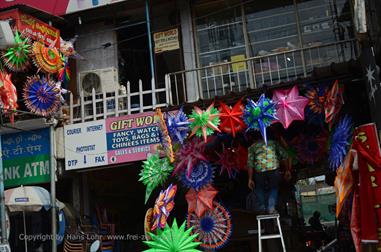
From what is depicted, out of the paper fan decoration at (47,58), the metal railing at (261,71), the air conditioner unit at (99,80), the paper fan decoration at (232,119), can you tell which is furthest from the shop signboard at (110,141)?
the paper fan decoration at (232,119)

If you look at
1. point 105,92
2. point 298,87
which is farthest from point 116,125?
point 298,87

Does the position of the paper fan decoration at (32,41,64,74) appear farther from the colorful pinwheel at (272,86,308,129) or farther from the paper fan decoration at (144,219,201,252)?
the colorful pinwheel at (272,86,308,129)

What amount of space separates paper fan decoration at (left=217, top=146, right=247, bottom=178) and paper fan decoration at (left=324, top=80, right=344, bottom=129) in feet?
6.23

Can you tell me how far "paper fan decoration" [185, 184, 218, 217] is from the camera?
Result: 7.06m

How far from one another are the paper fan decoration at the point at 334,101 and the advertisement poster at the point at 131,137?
3.73m

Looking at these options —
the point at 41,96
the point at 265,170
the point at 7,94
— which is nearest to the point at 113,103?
the point at 41,96

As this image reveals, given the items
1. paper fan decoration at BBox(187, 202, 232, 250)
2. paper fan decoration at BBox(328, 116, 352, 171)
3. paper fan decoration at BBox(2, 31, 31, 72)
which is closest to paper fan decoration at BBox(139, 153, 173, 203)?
paper fan decoration at BBox(187, 202, 232, 250)

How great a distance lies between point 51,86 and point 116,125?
170cm

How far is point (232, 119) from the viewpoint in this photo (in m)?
6.81

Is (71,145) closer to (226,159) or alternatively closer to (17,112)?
(17,112)

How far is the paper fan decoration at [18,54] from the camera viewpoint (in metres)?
9.46

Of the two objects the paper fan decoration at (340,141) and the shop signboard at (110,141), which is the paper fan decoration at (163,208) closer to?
the shop signboard at (110,141)

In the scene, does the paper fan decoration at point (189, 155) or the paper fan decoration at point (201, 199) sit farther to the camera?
the paper fan decoration at point (189, 155)

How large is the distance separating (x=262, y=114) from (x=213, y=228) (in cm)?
195
